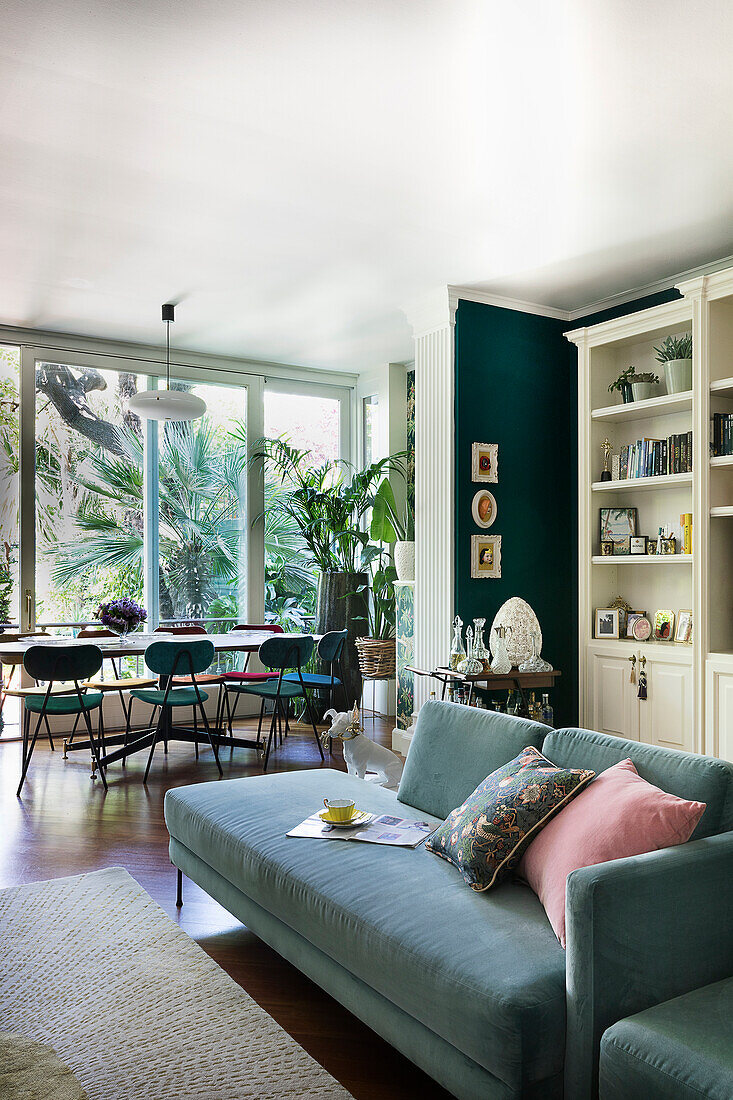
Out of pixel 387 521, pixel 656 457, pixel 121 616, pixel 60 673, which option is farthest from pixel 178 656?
pixel 656 457

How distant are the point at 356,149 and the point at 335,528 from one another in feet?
12.0

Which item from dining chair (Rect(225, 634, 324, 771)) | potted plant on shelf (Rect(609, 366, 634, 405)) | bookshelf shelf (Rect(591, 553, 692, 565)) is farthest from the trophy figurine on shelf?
dining chair (Rect(225, 634, 324, 771))

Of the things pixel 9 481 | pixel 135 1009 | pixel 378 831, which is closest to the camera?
pixel 135 1009

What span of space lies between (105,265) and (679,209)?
314 cm

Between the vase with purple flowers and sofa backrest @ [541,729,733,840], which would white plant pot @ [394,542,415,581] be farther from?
sofa backrest @ [541,729,733,840]

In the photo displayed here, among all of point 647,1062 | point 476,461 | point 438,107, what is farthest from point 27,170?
point 647,1062

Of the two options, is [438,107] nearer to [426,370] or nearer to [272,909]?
[426,370]

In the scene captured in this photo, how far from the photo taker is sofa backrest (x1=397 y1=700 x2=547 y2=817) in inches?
102

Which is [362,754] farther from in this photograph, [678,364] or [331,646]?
[678,364]

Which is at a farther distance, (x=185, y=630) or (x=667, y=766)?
(x=185, y=630)

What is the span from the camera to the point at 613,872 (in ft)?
5.50

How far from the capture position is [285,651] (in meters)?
5.34

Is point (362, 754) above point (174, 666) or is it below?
below

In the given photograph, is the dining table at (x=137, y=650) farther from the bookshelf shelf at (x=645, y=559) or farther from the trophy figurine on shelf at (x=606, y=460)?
the trophy figurine on shelf at (x=606, y=460)
